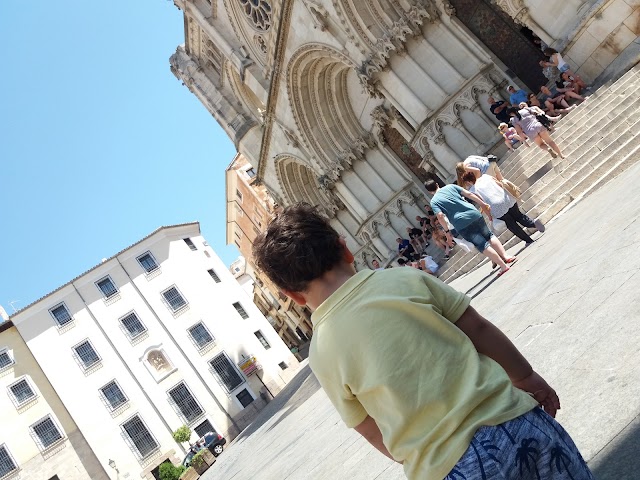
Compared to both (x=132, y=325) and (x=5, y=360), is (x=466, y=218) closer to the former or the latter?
(x=132, y=325)

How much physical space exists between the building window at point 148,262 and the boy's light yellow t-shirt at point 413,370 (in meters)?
35.7

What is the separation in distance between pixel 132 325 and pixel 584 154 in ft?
93.3

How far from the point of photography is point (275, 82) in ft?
75.2

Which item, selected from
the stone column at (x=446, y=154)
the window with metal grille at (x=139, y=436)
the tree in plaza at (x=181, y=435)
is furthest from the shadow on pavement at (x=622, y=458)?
the window with metal grille at (x=139, y=436)

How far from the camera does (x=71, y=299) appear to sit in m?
34.5

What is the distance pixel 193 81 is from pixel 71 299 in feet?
46.1

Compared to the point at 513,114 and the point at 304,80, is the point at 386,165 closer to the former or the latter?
the point at 304,80

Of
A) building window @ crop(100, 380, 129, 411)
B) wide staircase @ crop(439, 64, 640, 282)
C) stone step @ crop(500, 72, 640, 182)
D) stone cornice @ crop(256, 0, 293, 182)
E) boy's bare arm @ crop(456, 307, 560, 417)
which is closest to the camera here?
boy's bare arm @ crop(456, 307, 560, 417)

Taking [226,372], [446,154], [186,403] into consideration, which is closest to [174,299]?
[226,372]

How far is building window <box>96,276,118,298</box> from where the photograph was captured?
3497 cm

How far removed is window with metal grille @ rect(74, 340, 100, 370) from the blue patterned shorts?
112ft

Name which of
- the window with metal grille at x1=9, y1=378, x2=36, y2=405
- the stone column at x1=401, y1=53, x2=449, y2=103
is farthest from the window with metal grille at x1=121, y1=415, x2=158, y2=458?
the stone column at x1=401, y1=53, x2=449, y2=103

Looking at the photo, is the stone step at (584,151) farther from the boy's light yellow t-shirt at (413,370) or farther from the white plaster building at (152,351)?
the white plaster building at (152,351)

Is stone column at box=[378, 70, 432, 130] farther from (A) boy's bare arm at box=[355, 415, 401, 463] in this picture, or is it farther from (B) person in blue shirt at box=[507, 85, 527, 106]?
(A) boy's bare arm at box=[355, 415, 401, 463]
